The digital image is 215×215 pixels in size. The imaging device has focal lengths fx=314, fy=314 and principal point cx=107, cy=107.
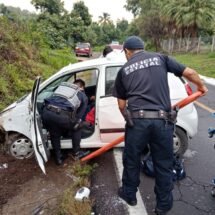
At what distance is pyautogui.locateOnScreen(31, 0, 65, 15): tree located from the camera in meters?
34.1

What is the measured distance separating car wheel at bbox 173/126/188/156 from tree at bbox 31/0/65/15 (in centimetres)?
3143

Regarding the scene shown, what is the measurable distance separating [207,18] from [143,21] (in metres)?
9.68

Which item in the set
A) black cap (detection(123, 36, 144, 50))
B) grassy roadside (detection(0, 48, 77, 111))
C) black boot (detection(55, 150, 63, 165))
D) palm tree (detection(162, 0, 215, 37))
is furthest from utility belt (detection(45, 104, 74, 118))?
palm tree (detection(162, 0, 215, 37))

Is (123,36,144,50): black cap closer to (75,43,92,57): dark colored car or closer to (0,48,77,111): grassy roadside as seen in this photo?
(0,48,77,111): grassy roadside

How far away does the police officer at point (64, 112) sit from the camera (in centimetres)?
452

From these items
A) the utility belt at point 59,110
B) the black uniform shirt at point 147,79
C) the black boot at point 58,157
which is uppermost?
the black uniform shirt at point 147,79

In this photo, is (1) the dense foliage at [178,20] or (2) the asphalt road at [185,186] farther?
(1) the dense foliage at [178,20]

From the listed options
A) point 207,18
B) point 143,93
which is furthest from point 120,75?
point 207,18

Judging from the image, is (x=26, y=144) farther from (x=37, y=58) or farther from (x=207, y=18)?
(x=207, y=18)

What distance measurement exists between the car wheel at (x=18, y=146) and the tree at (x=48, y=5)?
101 ft

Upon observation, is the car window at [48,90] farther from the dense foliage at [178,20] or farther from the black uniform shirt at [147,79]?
the dense foliage at [178,20]

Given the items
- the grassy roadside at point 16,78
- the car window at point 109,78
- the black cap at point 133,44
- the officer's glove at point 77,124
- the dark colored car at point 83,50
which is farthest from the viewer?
the dark colored car at point 83,50

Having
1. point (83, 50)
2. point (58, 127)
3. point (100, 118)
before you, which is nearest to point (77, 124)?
point (58, 127)

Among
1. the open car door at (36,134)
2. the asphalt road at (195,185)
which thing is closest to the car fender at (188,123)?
the asphalt road at (195,185)
